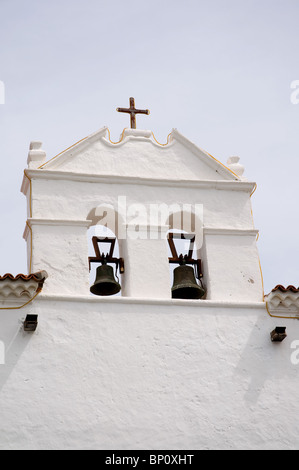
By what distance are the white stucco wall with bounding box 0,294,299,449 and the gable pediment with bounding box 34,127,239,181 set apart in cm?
182

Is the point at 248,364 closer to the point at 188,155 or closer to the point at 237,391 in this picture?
the point at 237,391

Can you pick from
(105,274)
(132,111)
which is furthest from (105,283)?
(132,111)

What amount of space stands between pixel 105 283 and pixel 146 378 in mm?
1373

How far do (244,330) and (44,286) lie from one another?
7.80ft

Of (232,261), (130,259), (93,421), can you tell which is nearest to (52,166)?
(130,259)

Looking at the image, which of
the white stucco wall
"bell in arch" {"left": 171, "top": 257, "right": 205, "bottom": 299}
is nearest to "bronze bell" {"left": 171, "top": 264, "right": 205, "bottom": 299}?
"bell in arch" {"left": 171, "top": 257, "right": 205, "bottom": 299}

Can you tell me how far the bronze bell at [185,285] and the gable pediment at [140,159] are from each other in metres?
1.18

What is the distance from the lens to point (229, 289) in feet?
43.0

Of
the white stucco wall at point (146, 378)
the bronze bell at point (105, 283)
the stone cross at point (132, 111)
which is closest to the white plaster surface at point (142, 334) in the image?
the white stucco wall at point (146, 378)

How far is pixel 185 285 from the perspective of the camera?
1307cm

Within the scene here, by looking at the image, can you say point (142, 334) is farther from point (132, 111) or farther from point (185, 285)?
point (132, 111)

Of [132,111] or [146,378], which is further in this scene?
[132,111]

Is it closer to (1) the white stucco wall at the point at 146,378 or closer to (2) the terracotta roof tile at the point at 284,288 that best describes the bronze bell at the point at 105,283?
(1) the white stucco wall at the point at 146,378

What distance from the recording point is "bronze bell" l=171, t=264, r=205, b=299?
1312 cm
